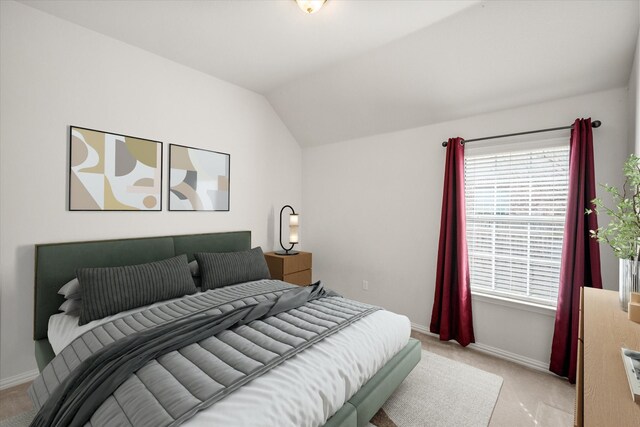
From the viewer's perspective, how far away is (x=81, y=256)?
2.45 metres

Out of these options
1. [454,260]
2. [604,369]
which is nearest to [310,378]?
[604,369]

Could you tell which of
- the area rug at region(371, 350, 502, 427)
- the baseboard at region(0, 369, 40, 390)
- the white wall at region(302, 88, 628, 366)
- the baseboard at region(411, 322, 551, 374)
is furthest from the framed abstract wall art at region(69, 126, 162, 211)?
the baseboard at region(411, 322, 551, 374)

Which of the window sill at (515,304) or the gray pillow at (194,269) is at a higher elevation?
the gray pillow at (194,269)

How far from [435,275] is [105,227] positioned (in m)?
3.25

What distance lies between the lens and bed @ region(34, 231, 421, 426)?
1.26 meters

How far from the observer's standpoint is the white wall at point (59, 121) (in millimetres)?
2236

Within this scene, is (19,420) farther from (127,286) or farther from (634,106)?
(634,106)

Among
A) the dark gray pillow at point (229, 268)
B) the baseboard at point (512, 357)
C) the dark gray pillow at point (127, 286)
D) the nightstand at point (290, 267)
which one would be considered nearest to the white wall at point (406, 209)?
the baseboard at point (512, 357)

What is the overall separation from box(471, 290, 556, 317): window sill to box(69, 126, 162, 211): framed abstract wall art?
130 inches

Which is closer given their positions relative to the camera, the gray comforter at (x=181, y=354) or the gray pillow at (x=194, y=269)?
the gray comforter at (x=181, y=354)

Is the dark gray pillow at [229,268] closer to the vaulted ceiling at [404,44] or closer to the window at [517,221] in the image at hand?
the vaulted ceiling at [404,44]

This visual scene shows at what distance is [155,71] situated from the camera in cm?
297

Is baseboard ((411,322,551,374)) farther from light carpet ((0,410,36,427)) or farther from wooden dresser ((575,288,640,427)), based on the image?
light carpet ((0,410,36,427))

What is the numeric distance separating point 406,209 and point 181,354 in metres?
2.71
